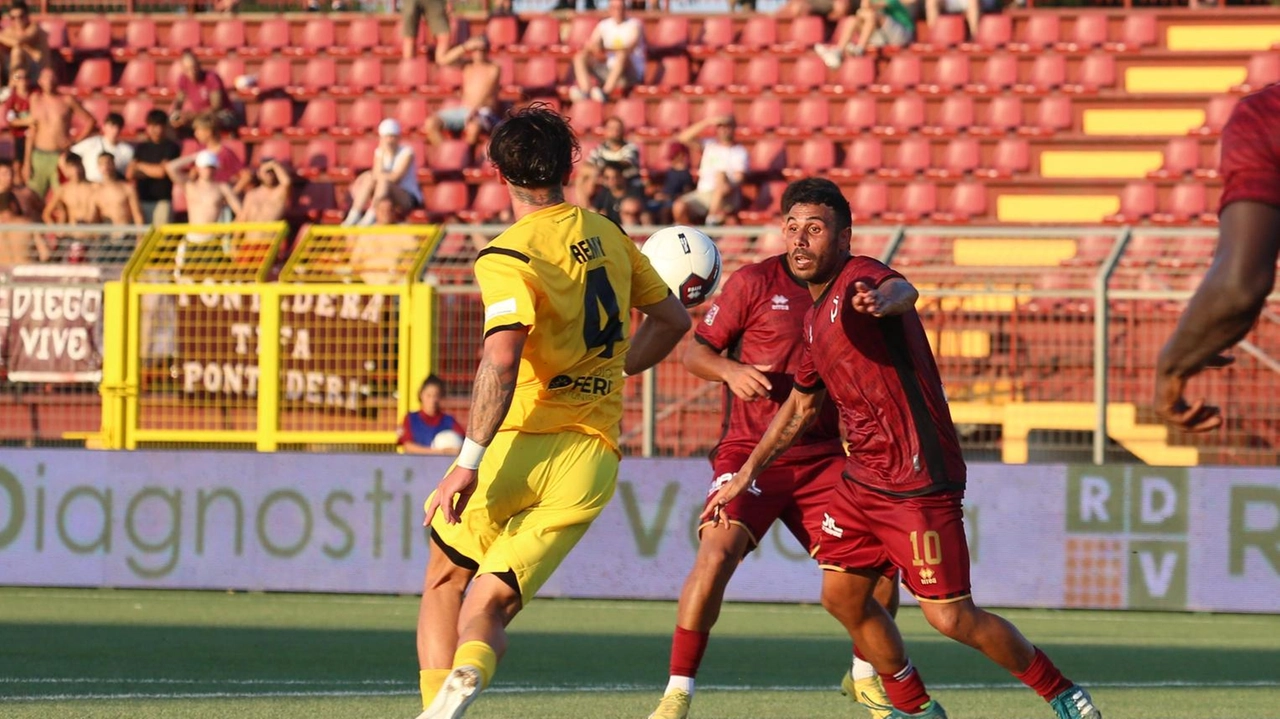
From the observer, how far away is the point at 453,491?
215 inches

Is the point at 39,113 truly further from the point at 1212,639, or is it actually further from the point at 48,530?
the point at 1212,639

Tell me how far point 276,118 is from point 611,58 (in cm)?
416

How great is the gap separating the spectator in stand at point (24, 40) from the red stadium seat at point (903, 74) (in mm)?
10193

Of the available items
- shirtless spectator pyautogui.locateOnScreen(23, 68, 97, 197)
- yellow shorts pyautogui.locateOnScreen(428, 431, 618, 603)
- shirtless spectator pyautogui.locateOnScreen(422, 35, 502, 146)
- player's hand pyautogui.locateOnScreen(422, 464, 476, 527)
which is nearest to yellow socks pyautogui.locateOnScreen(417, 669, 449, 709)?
yellow shorts pyautogui.locateOnScreen(428, 431, 618, 603)

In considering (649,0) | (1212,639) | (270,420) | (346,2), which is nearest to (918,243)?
(1212,639)

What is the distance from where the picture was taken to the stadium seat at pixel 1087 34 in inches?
816

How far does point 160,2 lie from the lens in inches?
966

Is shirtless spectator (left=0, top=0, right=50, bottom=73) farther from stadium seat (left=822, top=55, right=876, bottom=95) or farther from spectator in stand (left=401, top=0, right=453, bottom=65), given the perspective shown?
stadium seat (left=822, top=55, right=876, bottom=95)

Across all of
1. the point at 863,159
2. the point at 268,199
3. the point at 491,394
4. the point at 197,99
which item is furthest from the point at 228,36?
the point at 491,394

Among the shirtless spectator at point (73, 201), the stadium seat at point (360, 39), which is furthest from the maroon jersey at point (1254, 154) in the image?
the stadium seat at point (360, 39)

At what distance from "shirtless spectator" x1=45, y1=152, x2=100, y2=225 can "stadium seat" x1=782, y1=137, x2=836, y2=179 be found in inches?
287

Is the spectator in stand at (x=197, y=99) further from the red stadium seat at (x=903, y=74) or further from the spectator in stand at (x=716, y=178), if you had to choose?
the red stadium seat at (x=903, y=74)

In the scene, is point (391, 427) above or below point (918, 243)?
below

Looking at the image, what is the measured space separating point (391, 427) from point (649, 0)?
35.1ft
